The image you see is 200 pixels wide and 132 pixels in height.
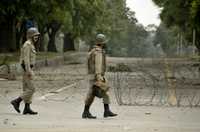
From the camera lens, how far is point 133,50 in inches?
6590

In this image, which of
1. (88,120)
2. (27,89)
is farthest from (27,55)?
(88,120)

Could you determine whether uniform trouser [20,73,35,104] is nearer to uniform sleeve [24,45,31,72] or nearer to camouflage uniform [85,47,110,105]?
uniform sleeve [24,45,31,72]

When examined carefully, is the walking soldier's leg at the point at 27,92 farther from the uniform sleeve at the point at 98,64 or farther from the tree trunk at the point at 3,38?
the tree trunk at the point at 3,38

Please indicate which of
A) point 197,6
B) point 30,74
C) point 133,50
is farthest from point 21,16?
point 133,50

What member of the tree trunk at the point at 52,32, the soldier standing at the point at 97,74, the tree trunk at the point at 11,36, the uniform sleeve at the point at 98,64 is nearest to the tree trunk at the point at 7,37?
the tree trunk at the point at 11,36

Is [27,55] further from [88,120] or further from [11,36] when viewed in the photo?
[11,36]

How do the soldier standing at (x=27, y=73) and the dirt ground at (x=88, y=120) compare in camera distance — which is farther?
the soldier standing at (x=27, y=73)

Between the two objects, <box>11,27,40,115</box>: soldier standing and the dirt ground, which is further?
<box>11,27,40,115</box>: soldier standing

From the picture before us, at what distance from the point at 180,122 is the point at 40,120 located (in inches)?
112

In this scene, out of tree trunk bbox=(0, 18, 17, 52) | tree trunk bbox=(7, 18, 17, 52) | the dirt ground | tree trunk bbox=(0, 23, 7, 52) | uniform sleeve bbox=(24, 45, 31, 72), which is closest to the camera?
the dirt ground

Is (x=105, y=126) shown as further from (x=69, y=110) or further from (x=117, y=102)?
(x=117, y=102)

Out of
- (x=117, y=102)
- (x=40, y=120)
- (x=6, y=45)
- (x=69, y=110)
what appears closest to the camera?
(x=40, y=120)

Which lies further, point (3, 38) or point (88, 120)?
point (3, 38)

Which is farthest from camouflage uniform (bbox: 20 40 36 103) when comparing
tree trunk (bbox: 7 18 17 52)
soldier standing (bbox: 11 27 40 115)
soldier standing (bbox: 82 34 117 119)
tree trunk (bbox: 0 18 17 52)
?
tree trunk (bbox: 0 18 17 52)
